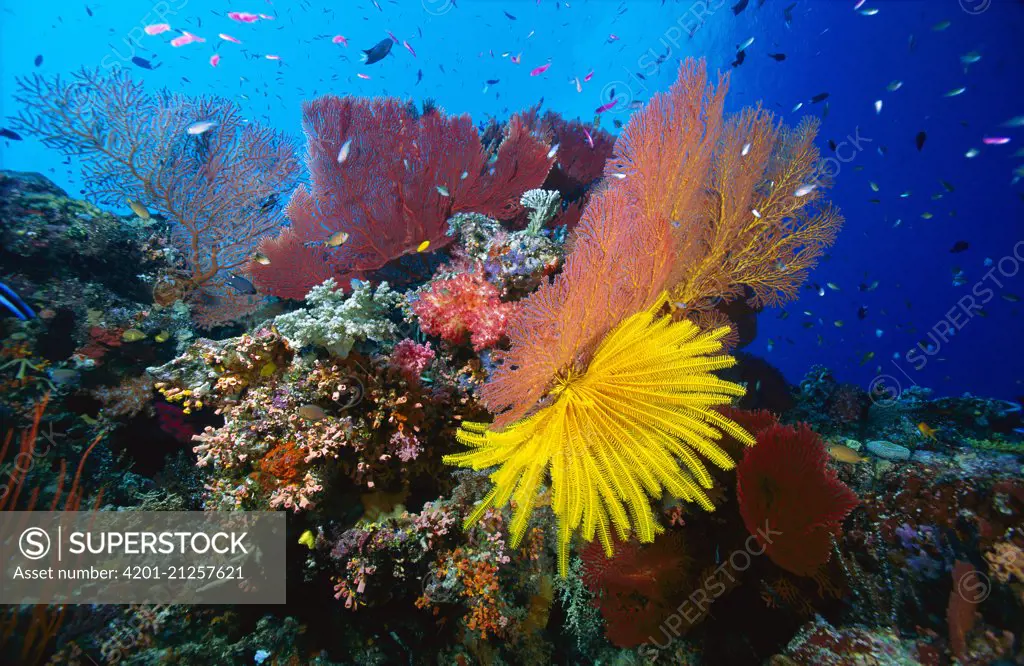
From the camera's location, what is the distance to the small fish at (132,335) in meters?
5.40

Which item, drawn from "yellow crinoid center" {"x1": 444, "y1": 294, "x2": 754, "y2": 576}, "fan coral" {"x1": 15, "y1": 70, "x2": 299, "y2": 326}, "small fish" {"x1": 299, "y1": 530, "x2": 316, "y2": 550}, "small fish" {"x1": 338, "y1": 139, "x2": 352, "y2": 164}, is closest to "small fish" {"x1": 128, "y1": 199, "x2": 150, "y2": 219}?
"fan coral" {"x1": 15, "y1": 70, "x2": 299, "y2": 326}

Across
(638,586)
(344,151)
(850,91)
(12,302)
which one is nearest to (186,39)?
(344,151)

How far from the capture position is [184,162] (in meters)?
6.35

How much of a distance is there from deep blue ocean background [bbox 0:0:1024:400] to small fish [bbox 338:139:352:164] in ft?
10.2

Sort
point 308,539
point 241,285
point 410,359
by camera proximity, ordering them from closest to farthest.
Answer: point 308,539, point 410,359, point 241,285

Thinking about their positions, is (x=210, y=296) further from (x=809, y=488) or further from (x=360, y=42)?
(x=360, y=42)

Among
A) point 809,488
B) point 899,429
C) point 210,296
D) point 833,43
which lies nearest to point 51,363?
point 210,296

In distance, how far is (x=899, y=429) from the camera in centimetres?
750

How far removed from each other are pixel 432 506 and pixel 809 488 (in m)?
2.88

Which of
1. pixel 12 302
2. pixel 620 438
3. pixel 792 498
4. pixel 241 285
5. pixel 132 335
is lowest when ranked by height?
pixel 792 498

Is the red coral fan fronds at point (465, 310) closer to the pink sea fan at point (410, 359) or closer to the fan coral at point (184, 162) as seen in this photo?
the pink sea fan at point (410, 359)

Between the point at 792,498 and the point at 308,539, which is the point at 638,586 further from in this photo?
the point at 308,539

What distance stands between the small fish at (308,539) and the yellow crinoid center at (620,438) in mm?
1874

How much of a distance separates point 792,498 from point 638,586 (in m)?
1.15
